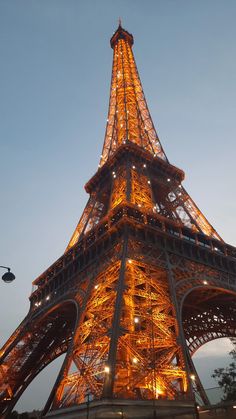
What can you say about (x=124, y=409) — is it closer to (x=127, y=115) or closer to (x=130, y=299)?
(x=130, y=299)

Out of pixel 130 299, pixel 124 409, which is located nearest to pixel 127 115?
pixel 130 299

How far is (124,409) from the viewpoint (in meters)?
15.5

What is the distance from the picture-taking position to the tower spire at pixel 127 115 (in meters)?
46.2

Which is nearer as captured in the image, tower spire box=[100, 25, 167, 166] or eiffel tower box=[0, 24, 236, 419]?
eiffel tower box=[0, 24, 236, 419]

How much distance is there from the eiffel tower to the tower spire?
21cm

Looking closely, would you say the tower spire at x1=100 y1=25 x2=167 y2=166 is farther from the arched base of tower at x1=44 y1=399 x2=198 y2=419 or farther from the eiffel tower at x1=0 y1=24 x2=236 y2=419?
the arched base of tower at x1=44 y1=399 x2=198 y2=419

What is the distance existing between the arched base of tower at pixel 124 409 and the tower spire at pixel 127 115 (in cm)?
3019

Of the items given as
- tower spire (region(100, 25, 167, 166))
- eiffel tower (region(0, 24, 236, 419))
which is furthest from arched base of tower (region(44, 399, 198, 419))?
tower spire (region(100, 25, 167, 166))

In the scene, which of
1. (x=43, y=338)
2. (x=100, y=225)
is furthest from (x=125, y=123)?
(x=43, y=338)

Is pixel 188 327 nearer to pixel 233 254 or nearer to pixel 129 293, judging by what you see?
pixel 233 254

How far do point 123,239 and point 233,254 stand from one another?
12476 mm

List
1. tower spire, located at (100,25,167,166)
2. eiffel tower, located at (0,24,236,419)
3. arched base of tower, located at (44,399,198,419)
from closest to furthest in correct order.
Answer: arched base of tower, located at (44,399,198,419), eiffel tower, located at (0,24,236,419), tower spire, located at (100,25,167,166)

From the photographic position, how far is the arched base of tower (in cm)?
1499

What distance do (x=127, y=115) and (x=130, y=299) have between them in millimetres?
32762
